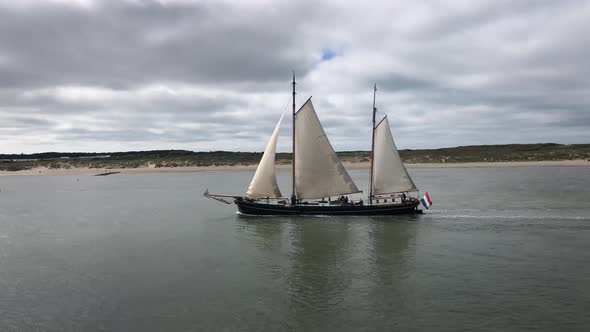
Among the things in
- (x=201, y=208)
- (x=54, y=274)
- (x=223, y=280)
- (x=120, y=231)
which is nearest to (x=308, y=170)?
(x=201, y=208)

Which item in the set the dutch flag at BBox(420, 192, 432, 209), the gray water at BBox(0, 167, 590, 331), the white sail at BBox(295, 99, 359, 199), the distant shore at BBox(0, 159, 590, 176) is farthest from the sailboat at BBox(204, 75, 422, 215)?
the distant shore at BBox(0, 159, 590, 176)

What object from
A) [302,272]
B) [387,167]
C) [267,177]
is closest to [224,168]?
[267,177]

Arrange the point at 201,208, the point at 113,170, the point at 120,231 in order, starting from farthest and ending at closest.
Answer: the point at 113,170
the point at 201,208
the point at 120,231

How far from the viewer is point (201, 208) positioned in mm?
53125

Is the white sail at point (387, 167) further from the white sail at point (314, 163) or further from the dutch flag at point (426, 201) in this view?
the white sail at point (314, 163)

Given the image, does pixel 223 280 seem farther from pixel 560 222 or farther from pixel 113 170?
pixel 113 170

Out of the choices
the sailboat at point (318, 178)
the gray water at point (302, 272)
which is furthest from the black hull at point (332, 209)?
the gray water at point (302, 272)

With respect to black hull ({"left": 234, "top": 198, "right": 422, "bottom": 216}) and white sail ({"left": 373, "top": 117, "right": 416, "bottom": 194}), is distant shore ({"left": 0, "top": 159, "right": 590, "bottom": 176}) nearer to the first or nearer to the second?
white sail ({"left": 373, "top": 117, "right": 416, "bottom": 194})

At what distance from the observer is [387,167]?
152ft

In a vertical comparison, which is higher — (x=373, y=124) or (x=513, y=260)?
(x=373, y=124)

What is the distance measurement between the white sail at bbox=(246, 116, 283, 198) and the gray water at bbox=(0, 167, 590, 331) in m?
2.89

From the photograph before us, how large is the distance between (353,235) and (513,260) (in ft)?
42.4

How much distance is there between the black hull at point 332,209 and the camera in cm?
4481

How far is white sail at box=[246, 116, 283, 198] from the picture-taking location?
144 feet
